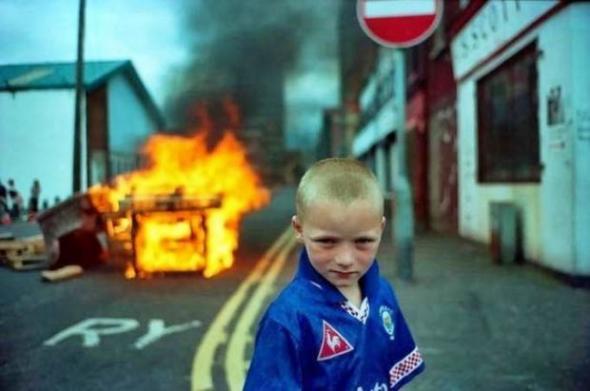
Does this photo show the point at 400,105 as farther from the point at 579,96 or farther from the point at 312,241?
the point at 312,241

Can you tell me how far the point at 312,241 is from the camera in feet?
6.18

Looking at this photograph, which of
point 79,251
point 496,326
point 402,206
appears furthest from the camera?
point 79,251

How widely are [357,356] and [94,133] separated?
1.88m

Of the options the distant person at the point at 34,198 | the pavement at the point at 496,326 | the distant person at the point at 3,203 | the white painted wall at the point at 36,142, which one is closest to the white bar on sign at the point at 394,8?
the pavement at the point at 496,326

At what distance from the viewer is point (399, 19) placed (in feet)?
24.8

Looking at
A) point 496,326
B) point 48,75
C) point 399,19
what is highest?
point 399,19

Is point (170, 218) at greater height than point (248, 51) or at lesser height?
lesser

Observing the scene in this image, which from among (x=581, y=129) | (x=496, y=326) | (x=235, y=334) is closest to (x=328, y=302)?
(x=235, y=334)

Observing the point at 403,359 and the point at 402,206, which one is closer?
the point at 403,359

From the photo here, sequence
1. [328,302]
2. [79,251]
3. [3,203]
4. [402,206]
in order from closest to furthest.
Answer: [328,302]
[3,203]
[402,206]
[79,251]

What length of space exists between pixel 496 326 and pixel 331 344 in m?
4.19

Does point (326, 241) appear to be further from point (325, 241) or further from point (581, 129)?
point (581, 129)

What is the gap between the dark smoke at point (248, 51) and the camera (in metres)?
4.50

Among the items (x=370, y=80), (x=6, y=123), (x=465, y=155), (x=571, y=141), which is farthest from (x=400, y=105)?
(x=370, y=80)
